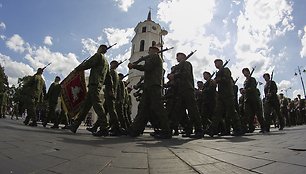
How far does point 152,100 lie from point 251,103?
172 inches

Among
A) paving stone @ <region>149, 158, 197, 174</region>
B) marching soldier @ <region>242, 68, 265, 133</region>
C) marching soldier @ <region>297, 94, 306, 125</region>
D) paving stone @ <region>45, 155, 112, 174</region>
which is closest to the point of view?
paving stone @ <region>45, 155, 112, 174</region>

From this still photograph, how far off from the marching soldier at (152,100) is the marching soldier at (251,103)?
12.7 feet

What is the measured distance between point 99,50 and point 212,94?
430 cm

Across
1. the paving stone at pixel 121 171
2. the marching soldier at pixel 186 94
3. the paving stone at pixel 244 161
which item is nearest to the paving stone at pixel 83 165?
the paving stone at pixel 121 171

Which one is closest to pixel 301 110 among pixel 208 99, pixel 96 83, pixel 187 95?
pixel 208 99

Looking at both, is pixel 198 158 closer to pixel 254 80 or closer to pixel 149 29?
pixel 254 80

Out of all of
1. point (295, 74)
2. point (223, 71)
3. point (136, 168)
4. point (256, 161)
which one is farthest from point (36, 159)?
point (295, 74)

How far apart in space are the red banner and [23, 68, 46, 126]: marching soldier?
1883 mm

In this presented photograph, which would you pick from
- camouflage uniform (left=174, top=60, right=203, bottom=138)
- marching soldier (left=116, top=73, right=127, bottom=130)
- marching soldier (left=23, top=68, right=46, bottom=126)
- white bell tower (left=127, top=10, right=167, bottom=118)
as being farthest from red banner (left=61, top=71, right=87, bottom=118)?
white bell tower (left=127, top=10, right=167, bottom=118)

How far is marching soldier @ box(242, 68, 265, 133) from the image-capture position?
8672 mm

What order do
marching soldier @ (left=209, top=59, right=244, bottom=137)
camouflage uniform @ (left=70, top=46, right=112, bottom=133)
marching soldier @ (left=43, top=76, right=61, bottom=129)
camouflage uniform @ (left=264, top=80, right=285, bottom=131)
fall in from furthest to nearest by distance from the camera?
marching soldier @ (left=43, top=76, right=61, bottom=129)
camouflage uniform @ (left=264, top=80, right=285, bottom=131)
marching soldier @ (left=209, top=59, right=244, bottom=137)
camouflage uniform @ (left=70, top=46, right=112, bottom=133)

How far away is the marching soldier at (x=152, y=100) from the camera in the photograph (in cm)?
609

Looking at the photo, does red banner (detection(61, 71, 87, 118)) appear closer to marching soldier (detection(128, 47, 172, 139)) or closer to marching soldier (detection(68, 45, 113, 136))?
marching soldier (detection(68, 45, 113, 136))

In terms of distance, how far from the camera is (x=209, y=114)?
362 inches
